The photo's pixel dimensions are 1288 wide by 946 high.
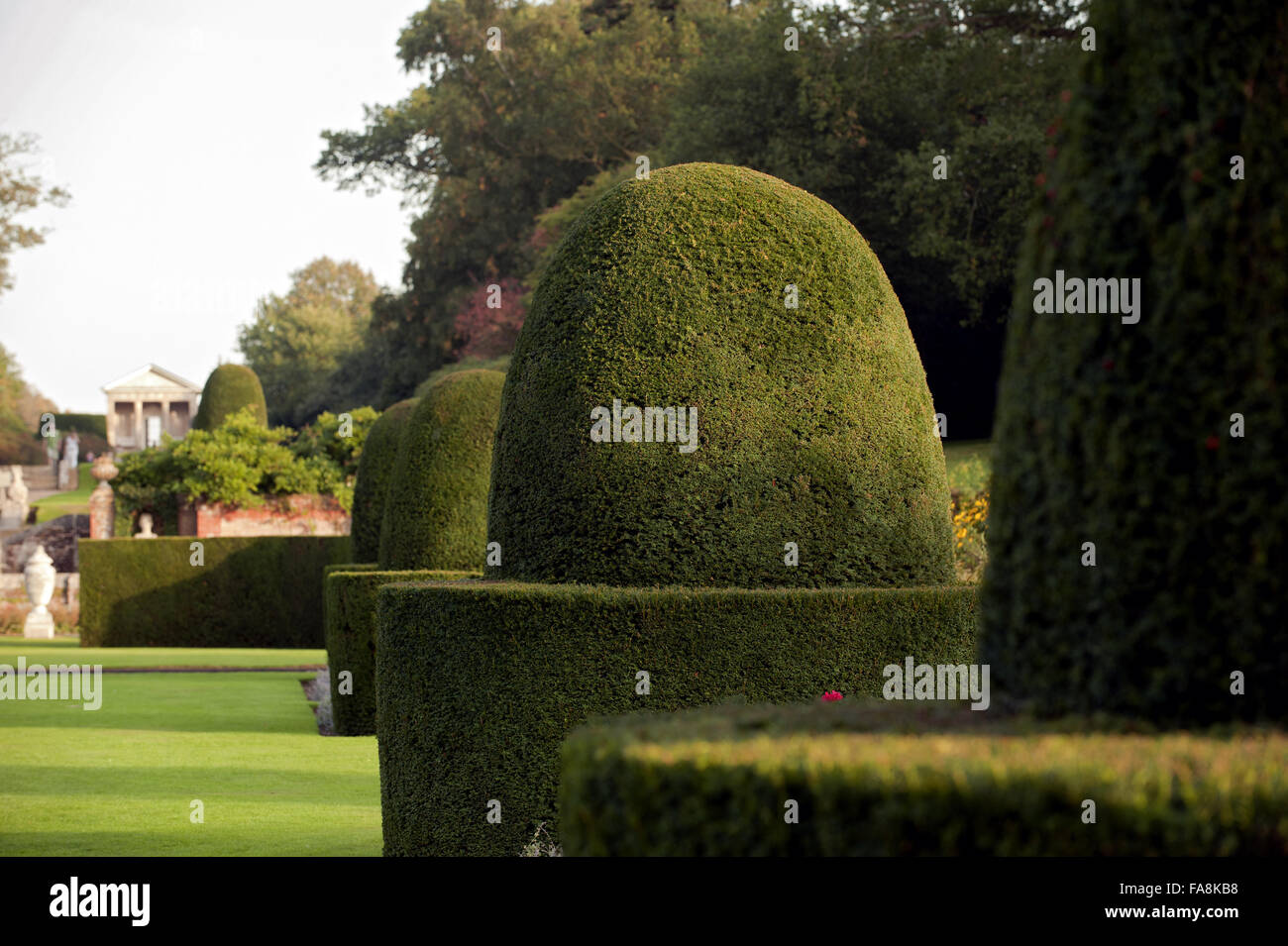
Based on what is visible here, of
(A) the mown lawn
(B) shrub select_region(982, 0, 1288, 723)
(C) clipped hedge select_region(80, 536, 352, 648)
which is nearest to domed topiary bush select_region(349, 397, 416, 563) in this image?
(A) the mown lawn

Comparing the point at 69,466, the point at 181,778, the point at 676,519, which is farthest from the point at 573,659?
the point at 69,466

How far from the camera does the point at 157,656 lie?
2545 centimetres

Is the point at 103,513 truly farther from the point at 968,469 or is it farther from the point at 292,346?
the point at 292,346

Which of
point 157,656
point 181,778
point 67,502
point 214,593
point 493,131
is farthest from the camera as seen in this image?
point 67,502

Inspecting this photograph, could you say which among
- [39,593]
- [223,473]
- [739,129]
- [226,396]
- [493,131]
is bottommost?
[39,593]

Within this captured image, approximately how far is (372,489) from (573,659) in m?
11.7

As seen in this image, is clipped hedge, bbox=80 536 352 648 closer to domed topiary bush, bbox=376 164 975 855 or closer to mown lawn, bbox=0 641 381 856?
mown lawn, bbox=0 641 381 856

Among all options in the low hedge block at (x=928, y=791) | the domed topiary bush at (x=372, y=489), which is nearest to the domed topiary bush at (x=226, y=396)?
the domed topiary bush at (x=372, y=489)

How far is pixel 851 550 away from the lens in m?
7.32

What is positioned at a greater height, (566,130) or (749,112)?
(566,130)
